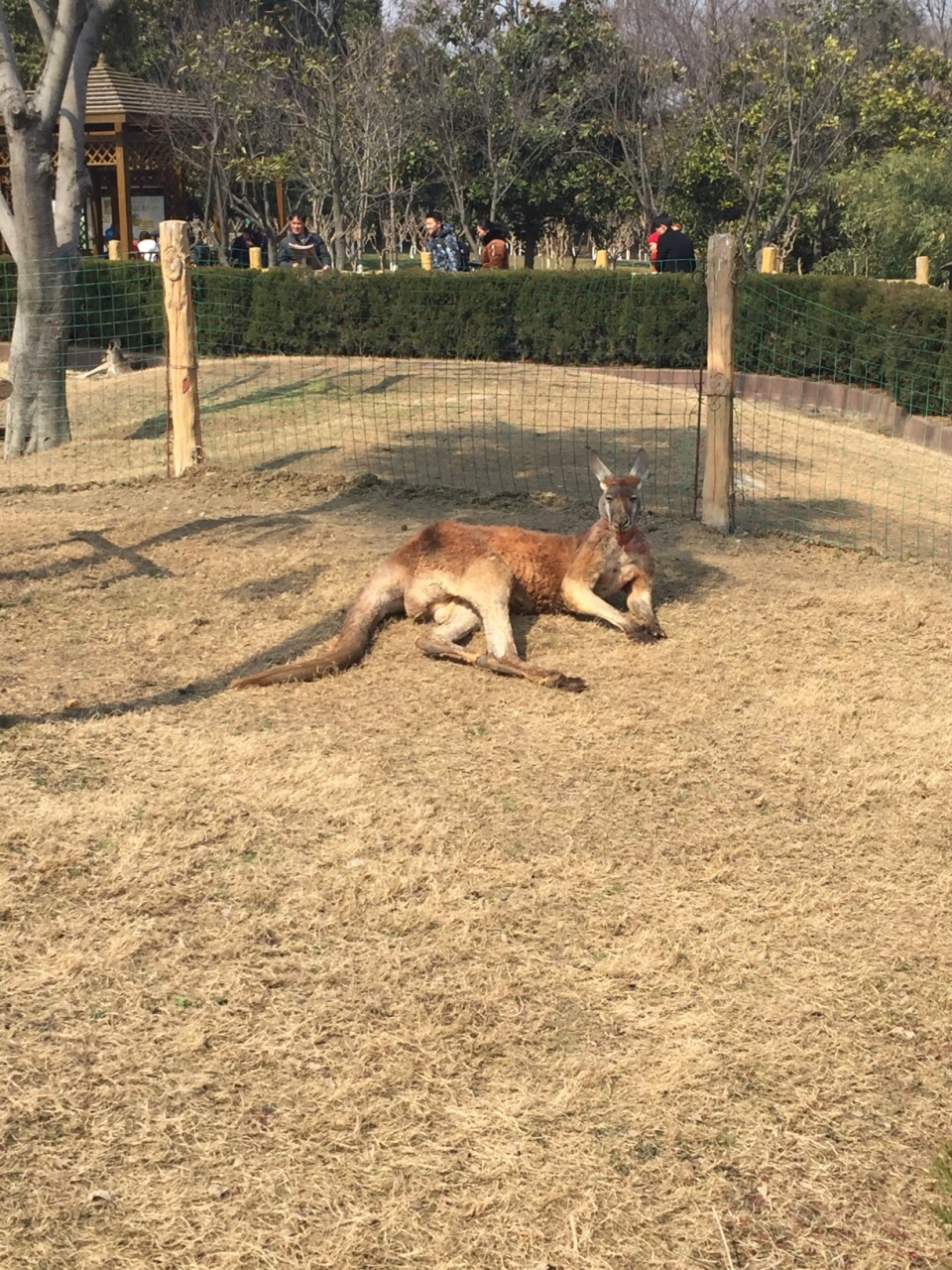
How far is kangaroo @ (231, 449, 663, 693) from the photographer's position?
6.32 m

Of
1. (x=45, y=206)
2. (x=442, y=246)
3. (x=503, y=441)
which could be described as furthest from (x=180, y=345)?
(x=442, y=246)

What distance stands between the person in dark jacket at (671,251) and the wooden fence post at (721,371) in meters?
9.76

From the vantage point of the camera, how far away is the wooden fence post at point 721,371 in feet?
27.3

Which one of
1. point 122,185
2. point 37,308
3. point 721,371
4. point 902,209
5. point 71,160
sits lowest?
point 721,371

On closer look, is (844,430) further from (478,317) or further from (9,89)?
(9,89)

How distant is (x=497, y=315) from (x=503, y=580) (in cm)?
1181

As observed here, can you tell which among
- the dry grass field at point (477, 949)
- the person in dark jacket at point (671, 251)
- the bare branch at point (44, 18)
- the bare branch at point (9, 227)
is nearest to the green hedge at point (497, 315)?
the person in dark jacket at point (671, 251)

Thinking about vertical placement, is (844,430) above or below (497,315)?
below

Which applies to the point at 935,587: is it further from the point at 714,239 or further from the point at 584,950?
the point at 584,950

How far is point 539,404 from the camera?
13.5 m

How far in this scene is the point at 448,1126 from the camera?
3195mm

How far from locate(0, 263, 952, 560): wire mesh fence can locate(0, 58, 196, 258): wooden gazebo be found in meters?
8.32

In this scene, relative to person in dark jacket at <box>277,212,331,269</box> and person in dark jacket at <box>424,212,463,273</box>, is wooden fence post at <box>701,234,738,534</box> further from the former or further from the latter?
person in dark jacket at <box>277,212,331,269</box>

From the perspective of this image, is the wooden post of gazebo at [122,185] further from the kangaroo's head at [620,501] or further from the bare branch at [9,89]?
the kangaroo's head at [620,501]
